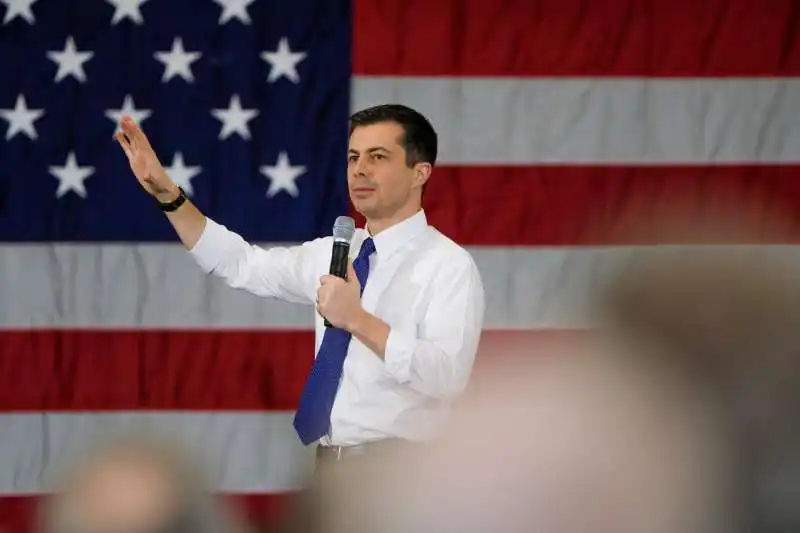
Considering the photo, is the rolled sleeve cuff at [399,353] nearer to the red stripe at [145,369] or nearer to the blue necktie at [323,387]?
the blue necktie at [323,387]

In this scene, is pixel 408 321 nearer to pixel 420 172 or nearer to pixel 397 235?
pixel 397 235

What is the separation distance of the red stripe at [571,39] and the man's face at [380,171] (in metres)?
0.81

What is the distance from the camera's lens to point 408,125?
1.72 meters

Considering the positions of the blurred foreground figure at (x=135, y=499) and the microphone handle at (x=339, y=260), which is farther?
the microphone handle at (x=339, y=260)

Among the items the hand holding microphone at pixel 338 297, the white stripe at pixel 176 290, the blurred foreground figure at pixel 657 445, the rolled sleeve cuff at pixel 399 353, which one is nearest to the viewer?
the blurred foreground figure at pixel 657 445

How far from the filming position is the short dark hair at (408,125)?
1712 mm

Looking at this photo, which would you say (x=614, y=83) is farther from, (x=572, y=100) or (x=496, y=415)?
(x=496, y=415)

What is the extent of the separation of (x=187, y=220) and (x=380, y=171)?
0.34m

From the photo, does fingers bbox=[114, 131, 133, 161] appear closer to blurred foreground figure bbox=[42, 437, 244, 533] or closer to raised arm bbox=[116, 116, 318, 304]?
raised arm bbox=[116, 116, 318, 304]

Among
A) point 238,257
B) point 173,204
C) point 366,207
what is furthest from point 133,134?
point 366,207

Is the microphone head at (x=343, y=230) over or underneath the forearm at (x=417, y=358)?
over

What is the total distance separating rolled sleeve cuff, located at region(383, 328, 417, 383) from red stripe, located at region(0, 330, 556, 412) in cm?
100

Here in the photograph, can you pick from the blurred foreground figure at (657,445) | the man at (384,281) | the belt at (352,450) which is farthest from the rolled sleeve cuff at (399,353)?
the blurred foreground figure at (657,445)

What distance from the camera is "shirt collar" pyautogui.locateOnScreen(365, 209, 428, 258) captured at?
67.9 inches
